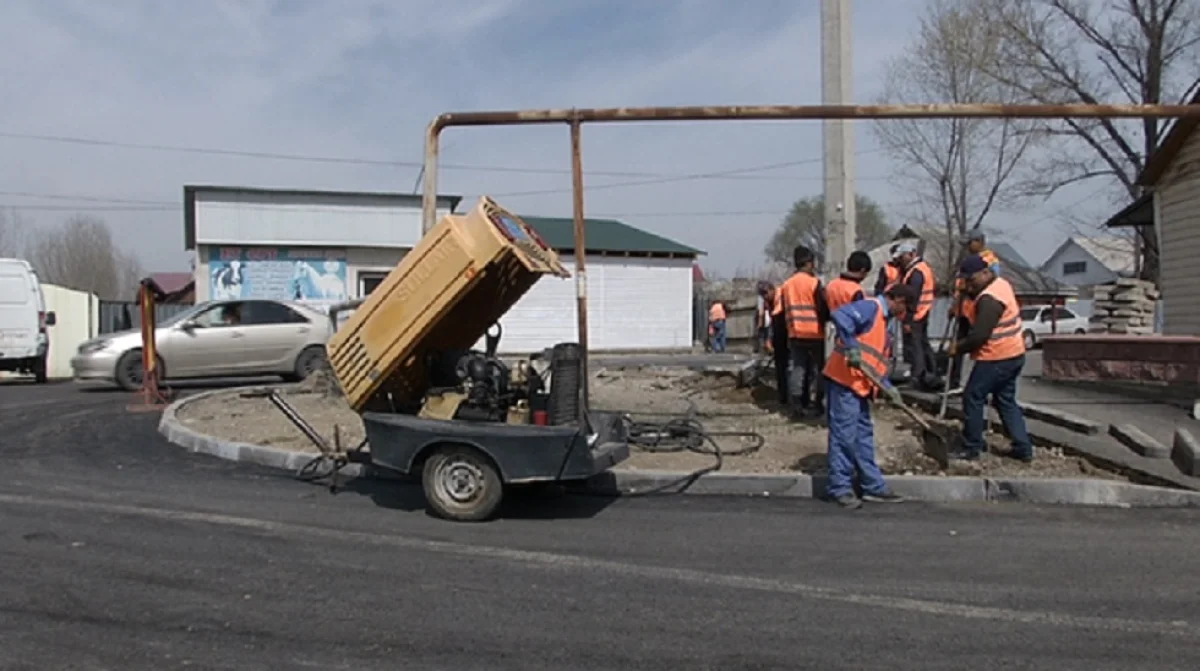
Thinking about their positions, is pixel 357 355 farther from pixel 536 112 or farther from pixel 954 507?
pixel 954 507

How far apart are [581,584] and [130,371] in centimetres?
1277

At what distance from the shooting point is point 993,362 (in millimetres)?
7641

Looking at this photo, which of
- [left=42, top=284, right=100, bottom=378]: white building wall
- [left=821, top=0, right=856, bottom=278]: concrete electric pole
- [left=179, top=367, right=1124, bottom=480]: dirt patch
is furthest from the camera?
[left=42, top=284, right=100, bottom=378]: white building wall

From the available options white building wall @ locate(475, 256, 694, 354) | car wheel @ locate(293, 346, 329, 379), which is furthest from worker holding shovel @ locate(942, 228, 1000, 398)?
white building wall @ locate(475, 256, 694, 354)

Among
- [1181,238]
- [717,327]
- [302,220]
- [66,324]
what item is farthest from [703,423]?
[302,220]

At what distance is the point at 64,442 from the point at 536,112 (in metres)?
6.13

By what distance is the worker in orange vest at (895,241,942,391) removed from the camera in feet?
32.5

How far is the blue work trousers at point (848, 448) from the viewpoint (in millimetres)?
6988

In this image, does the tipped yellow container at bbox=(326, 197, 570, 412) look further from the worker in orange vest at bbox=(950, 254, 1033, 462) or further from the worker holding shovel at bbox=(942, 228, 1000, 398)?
the worker holding shovel at bbox=(942, 228, 1000, 398)

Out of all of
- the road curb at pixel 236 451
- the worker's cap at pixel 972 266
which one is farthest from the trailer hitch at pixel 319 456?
the worker's cap at pixel 972 266

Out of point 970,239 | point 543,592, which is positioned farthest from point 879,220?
point 543,592

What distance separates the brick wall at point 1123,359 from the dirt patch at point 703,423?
320cm

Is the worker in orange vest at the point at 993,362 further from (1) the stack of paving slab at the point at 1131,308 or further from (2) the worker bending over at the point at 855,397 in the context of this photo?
(1) the stack of paving slab at the point at 1131,308

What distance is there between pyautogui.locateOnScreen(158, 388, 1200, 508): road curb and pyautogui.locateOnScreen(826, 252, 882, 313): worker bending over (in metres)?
1.39
